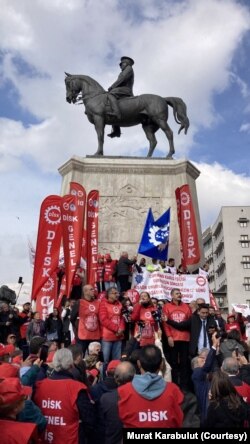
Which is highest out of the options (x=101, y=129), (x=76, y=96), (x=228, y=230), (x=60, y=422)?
(x=228, y=230)

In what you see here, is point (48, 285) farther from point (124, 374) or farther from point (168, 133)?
point (168, 133)

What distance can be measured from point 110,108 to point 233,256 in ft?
209

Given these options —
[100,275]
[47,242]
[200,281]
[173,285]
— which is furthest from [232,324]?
[47,242]

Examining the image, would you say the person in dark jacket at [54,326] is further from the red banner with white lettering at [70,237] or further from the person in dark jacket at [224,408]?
the person in dark jacket at [224,408]

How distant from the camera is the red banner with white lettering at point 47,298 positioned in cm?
1159

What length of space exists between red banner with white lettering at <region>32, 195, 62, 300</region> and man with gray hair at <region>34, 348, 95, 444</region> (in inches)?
302

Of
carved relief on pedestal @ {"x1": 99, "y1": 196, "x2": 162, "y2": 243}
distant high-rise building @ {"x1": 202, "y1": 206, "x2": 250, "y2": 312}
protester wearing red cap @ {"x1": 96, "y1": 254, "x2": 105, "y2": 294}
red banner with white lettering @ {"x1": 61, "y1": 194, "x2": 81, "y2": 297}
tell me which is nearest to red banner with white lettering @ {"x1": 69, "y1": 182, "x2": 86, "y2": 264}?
red banner with white lettering @ {"x1": 61, "y1": 194, "x2": 81, "y2": 297}

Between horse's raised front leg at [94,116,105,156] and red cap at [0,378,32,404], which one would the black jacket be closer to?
red cap at [0,378,32,404]

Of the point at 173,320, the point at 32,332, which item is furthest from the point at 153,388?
the point at 32,332

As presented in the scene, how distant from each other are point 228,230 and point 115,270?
68.4m

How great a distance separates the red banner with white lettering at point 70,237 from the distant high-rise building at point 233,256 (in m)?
64.8

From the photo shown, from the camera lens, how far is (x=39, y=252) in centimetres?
1220

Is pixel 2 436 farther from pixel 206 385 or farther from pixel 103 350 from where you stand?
pixel 103 350

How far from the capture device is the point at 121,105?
18.9 meters
